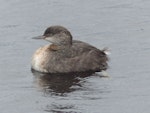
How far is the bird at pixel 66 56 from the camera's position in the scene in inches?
574

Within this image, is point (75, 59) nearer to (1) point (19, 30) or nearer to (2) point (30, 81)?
(2) point (30, 81)

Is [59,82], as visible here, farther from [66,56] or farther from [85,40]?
[85,40]

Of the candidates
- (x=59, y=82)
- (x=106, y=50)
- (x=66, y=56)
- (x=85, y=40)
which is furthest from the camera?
(x=85, y=40)

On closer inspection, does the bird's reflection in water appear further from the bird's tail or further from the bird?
the bird's tail

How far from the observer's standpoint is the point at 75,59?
48.1 feet

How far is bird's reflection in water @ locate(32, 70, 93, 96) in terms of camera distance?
1328cm

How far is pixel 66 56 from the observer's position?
1471 centimetres

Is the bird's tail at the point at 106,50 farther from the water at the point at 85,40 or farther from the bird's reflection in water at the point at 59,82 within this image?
the bird's reflection in water at the point at 59,82

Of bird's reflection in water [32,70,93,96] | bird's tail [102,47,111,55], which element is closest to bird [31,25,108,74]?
bird's tail [102,47,111,55]

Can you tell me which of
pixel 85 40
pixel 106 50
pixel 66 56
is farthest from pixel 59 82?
pixel 85 40

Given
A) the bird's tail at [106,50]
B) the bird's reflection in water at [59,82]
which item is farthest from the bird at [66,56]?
the bird's reflection in water at [59,82]

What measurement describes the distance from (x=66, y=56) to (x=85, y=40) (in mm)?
1524

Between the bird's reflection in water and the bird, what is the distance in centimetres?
18

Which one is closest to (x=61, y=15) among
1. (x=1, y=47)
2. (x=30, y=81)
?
(x=1, y=47)
